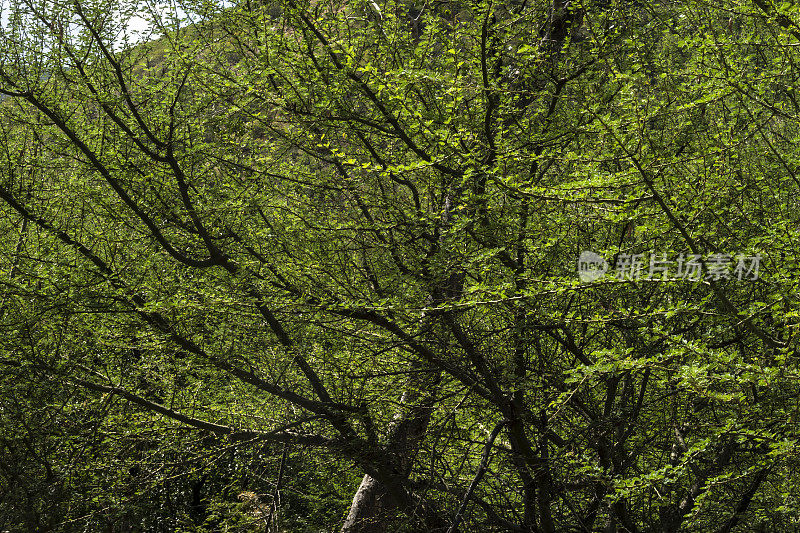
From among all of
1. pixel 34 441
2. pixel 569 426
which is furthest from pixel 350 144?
pixel 34 441

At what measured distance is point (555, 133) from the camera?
4.97 metres

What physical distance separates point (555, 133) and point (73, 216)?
4296 millimetres

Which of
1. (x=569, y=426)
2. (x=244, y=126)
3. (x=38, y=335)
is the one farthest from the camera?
(x=38, y=335)

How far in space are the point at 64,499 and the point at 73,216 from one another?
2.43 metres

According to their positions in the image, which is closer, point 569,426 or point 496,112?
point 496,112

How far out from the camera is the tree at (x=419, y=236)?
410 cm

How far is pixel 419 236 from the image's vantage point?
15.3 ft

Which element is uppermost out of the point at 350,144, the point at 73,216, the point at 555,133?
the point at 555,133

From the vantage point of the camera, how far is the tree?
13.4 feet

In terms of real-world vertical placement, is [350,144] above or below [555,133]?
below

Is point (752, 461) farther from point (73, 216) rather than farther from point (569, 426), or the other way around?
point (73, 216)

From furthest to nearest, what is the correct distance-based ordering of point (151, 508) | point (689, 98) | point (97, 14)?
point (151, 508) < point (97, 14) < point (689, 98)

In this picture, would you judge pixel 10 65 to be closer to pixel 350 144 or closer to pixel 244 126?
pixel 244 126

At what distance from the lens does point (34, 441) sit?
6.32m
